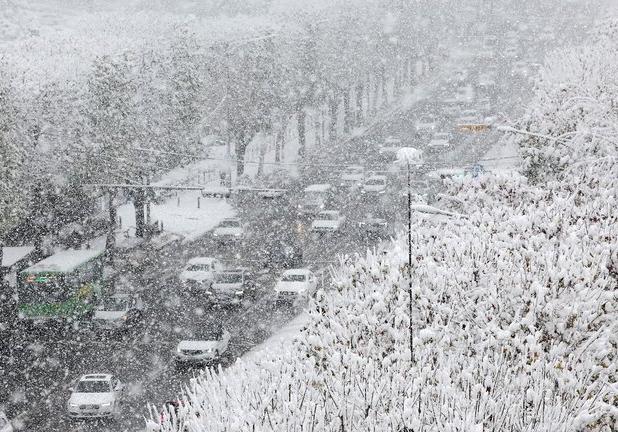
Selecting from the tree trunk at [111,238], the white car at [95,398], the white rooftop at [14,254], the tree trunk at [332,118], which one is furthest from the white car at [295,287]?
the tree trunk at [332,118]

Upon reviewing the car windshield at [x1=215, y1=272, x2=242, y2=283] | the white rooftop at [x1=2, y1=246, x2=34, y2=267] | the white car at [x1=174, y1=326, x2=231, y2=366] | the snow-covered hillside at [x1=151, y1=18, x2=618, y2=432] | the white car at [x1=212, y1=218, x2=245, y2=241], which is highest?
the snow-covered hillside at [x1=151, y1=18, x2=618, y2=432]

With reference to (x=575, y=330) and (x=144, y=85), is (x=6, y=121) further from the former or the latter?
(x=575, y=330)

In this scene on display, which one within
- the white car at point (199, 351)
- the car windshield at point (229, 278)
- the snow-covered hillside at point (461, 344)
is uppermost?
the snow-covered hillside at point (461, 344)

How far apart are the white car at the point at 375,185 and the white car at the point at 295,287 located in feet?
67.7

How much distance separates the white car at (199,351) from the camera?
25391 millimetres

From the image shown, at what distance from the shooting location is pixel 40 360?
26.2m

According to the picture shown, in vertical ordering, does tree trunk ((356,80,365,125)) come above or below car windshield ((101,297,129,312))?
above

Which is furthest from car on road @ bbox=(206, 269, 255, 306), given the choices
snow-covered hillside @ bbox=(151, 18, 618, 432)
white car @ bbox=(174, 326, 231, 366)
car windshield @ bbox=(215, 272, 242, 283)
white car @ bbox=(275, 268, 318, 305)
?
snow-covered hillside @ bbox=(151, 18, 618, 432)

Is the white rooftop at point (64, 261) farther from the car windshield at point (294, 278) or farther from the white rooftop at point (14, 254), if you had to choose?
the white rooftop at point (14, 254)

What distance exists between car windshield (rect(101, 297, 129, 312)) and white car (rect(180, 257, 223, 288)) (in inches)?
187

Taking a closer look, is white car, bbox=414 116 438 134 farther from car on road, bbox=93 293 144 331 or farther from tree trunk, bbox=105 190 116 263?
car on road, bbox=93 293 144 331

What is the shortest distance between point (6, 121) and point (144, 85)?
1367 centimetres

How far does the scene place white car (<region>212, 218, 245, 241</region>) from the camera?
144 ft

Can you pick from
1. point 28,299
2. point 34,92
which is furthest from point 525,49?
point 28,299
